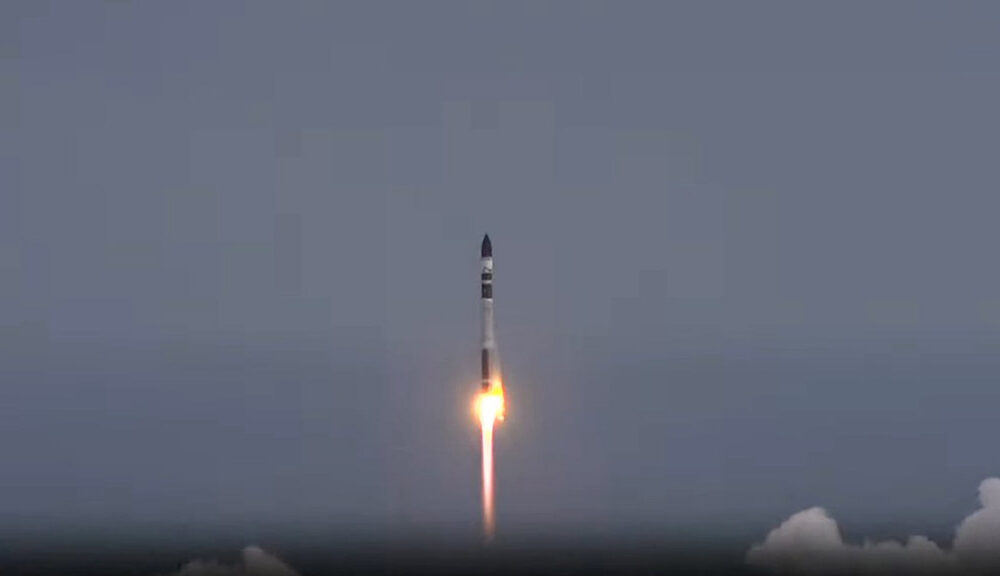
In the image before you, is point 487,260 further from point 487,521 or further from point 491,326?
point 487,521

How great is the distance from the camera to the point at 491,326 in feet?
495

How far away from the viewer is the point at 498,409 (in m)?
153

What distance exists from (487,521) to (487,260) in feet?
92.4

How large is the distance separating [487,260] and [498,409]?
11.1 meters

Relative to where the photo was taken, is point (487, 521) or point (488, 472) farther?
point (487, 521)

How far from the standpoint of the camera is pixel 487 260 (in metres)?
152

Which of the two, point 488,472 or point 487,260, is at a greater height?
point 487,260

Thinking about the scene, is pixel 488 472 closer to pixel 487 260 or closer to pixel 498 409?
pixel 498 409

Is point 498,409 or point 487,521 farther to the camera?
point 487,521

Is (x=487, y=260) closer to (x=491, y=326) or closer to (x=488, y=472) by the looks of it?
(x=491, y=326)

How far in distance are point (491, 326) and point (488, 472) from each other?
451 inches

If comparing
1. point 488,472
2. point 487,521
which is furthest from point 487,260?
point 487,521

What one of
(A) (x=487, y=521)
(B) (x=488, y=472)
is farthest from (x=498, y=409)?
(A) (x=487, y=521)

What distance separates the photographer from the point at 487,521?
170 metres
